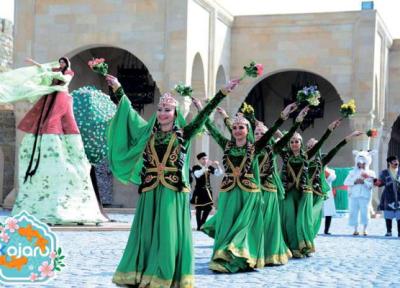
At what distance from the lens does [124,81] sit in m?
23.4

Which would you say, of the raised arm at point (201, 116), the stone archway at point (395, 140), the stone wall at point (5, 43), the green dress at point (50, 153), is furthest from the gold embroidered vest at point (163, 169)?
the stone archway at point (395, 140)

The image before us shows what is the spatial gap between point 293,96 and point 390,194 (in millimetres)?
11050

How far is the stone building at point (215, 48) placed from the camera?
2000 cm

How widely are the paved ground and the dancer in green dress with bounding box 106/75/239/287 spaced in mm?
666

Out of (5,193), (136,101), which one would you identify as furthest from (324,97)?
(5,193)

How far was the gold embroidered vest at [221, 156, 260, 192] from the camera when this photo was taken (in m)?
8.98

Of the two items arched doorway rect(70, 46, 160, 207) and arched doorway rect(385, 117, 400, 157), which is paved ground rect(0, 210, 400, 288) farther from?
arched doorway rect(385, 117, 400, 157)

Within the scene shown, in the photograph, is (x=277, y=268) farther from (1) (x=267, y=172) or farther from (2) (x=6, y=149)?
(2) (x=6, y=149)

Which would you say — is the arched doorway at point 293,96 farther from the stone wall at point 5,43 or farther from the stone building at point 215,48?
the stone wall at point 5,43

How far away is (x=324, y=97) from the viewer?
86.6ft

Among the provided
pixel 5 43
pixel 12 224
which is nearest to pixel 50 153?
pixel 12 224

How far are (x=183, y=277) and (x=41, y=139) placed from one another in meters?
6.25

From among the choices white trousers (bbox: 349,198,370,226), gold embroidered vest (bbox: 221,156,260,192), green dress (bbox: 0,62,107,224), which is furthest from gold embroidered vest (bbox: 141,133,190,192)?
white trousers (bbox: 349,198,370,226)

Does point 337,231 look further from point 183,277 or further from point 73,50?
point 183,277
